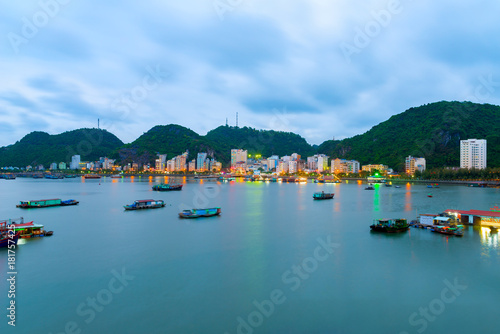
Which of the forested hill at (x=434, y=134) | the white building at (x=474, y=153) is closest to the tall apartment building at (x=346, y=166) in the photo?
the forested hill at (x=434, y=134)

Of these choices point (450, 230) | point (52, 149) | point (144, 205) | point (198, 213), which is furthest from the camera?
point (52, 149)

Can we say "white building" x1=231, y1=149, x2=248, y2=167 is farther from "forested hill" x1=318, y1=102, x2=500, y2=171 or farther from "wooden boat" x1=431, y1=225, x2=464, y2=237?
"wooden boat" x1=431, y1=225, x2=464, y2=237

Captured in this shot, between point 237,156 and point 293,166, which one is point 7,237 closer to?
point 293,166

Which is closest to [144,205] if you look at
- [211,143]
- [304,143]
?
[211,143]

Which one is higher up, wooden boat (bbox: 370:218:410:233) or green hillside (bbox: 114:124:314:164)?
green hillside (bbox: 114:124:314:164)

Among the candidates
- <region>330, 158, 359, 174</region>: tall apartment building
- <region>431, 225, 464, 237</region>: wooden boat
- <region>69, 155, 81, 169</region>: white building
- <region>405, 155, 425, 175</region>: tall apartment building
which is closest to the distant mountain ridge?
<region>405, 155, 425, 175</region>: tall apartment building

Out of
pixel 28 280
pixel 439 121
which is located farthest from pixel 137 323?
pixel 439 121
